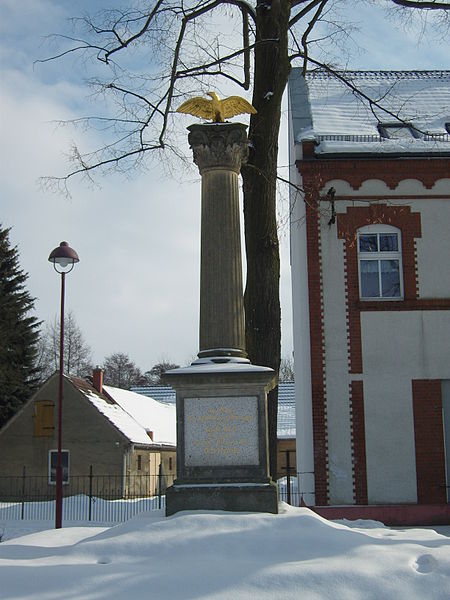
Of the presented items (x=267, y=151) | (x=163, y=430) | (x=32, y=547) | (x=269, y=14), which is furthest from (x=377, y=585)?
(x=163, y=430)

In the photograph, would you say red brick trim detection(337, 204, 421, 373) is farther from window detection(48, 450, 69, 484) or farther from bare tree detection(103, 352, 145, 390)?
bare tree detection(103, 352, 145, 390)

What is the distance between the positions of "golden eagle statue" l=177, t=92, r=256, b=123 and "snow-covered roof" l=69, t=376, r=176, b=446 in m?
22.3

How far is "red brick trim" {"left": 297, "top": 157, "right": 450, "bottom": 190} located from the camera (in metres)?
17.9

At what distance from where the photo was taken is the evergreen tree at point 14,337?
3528cm

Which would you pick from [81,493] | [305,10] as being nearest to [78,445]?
[81,493]

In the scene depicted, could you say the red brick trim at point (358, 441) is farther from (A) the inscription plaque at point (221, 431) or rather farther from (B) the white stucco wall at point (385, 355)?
(A) the inscription plaque at point (221, 431)

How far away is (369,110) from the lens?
20609 millimetres

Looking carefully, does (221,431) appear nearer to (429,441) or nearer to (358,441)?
(358,441)

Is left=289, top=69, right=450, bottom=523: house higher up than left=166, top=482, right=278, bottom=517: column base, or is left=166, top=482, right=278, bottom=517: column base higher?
left=289, top=69, right=450, bottom=523: house

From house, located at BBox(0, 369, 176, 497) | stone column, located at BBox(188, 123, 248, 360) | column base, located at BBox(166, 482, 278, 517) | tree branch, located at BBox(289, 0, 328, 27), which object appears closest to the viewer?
column base, located at BBox(166, 482, 278, 517)

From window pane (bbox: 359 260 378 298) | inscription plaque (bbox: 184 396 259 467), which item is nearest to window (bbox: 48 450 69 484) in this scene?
window pane (bbox: 359 260 378 298)

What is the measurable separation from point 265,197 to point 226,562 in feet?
23.6

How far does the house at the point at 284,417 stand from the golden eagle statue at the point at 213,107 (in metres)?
23.0

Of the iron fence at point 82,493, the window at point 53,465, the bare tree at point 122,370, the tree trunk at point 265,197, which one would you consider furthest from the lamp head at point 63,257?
the bare tree at point 122,370
